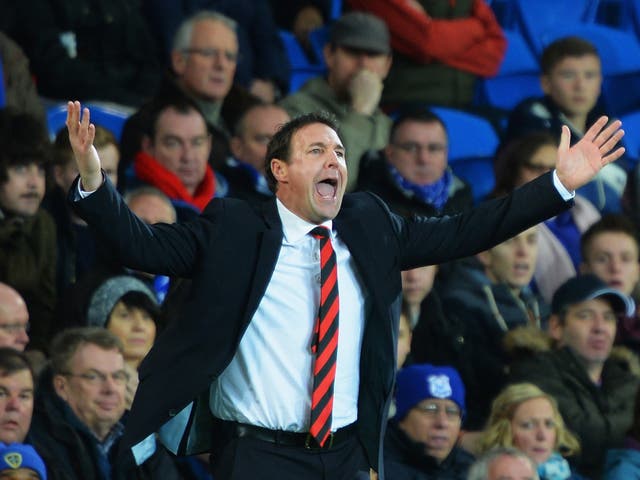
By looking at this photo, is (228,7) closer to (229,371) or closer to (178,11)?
(178,11)

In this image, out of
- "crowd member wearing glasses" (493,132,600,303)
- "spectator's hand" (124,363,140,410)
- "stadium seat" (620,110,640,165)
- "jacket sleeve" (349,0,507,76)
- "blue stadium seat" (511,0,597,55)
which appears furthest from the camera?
"blue stadium seat" (511,0,597,55)

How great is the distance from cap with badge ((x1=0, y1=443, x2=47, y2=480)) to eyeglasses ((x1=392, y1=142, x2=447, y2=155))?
9.80ft

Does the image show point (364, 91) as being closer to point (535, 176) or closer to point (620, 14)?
point (535, 176)

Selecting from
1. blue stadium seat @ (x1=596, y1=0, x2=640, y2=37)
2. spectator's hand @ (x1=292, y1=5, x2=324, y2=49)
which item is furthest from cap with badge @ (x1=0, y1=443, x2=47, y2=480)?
blue stadium seat @ (x1=596, y1=0, x2=640, y2=37)

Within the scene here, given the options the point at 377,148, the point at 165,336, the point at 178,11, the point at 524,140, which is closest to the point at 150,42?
the point at 178,11

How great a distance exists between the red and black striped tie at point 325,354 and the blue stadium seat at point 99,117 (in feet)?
11.7

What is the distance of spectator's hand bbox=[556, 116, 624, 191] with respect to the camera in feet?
16.1

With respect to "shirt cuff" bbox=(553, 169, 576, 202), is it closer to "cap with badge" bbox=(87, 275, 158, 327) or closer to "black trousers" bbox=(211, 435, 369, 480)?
"black trousers" bbox=(211, 435, 369, 480)

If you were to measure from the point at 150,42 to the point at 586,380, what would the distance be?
2853mm

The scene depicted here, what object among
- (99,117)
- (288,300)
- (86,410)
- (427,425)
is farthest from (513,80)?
(288,300)

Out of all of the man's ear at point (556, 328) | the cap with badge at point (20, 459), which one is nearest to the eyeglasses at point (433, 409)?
the man's ear at point (556, 328)

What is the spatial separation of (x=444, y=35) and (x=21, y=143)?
3074mm

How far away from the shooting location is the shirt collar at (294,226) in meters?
4.86

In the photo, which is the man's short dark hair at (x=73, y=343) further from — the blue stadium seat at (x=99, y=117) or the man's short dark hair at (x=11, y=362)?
the blue stadium seat at (x=99, y=117)
